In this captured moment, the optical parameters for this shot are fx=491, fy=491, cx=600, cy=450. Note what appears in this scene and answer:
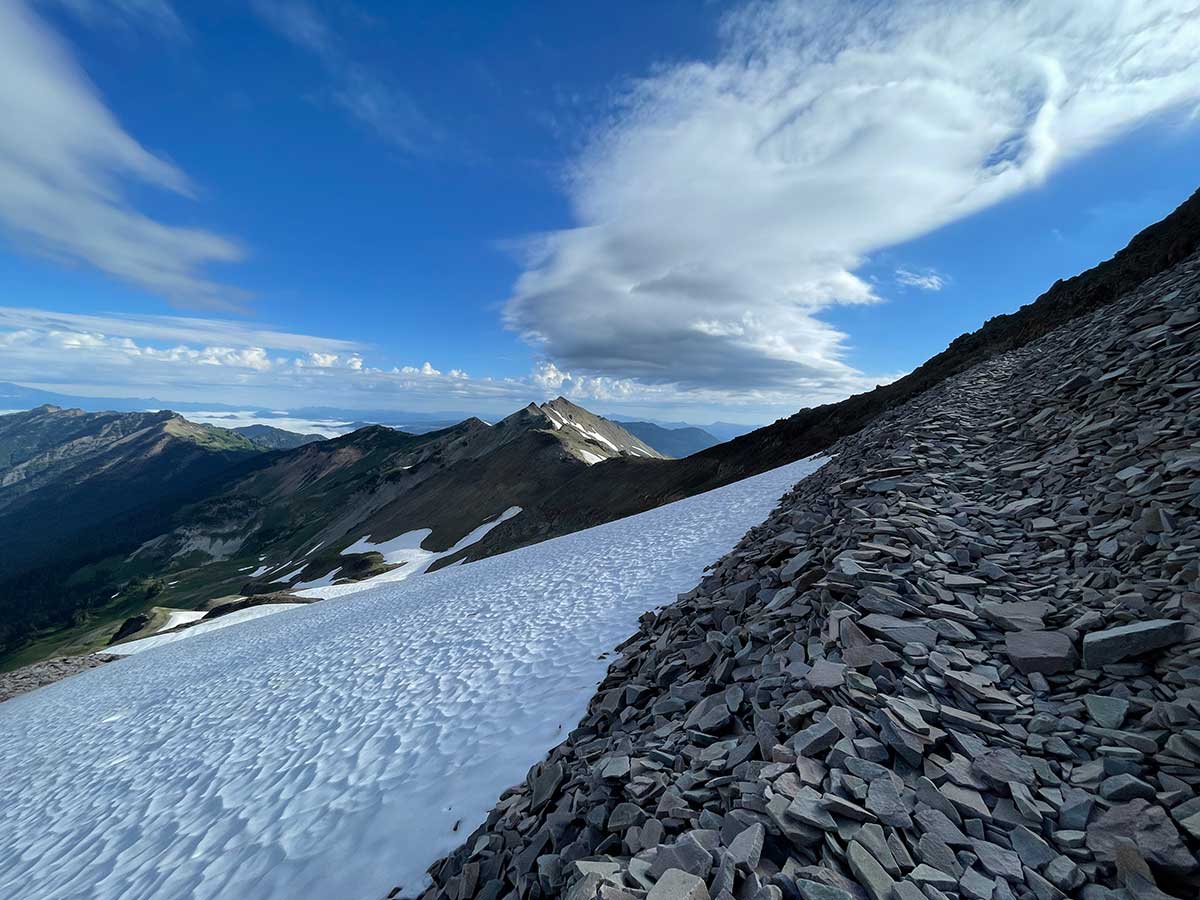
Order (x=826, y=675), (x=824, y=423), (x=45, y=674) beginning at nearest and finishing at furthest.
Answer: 1. (x=826, y=675)
2. (x=45, y=674)
3. (x=824, y=423)

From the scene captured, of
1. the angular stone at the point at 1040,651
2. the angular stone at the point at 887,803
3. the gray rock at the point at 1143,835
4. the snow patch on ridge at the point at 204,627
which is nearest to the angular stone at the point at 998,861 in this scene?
the angular stone at the point at 887,803

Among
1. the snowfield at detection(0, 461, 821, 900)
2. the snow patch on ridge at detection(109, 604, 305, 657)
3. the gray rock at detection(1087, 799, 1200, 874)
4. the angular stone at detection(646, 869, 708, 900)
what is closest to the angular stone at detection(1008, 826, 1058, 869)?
the gray rock at detection(1087, 799, 1200, 874)

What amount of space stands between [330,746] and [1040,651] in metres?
11.2

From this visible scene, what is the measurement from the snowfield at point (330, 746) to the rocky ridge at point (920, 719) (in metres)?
1.23

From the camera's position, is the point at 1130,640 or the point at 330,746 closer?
the point at 1130,640

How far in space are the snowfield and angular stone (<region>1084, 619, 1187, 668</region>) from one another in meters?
6.76

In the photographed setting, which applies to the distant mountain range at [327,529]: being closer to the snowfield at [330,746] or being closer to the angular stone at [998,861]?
the snowfield at [330,746]

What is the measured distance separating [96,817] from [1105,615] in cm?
1695

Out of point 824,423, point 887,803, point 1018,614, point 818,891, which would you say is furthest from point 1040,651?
point 824,423

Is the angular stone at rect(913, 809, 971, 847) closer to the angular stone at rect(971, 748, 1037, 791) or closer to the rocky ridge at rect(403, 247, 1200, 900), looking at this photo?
the rocky ridge at rect(403, 247, 1200, 900)

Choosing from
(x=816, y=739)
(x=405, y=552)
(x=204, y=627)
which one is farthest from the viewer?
(x=405, y=552)

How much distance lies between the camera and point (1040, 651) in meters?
5.35

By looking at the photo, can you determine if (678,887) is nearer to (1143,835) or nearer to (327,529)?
(1143,835)

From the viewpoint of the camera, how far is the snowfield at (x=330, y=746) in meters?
6.91
